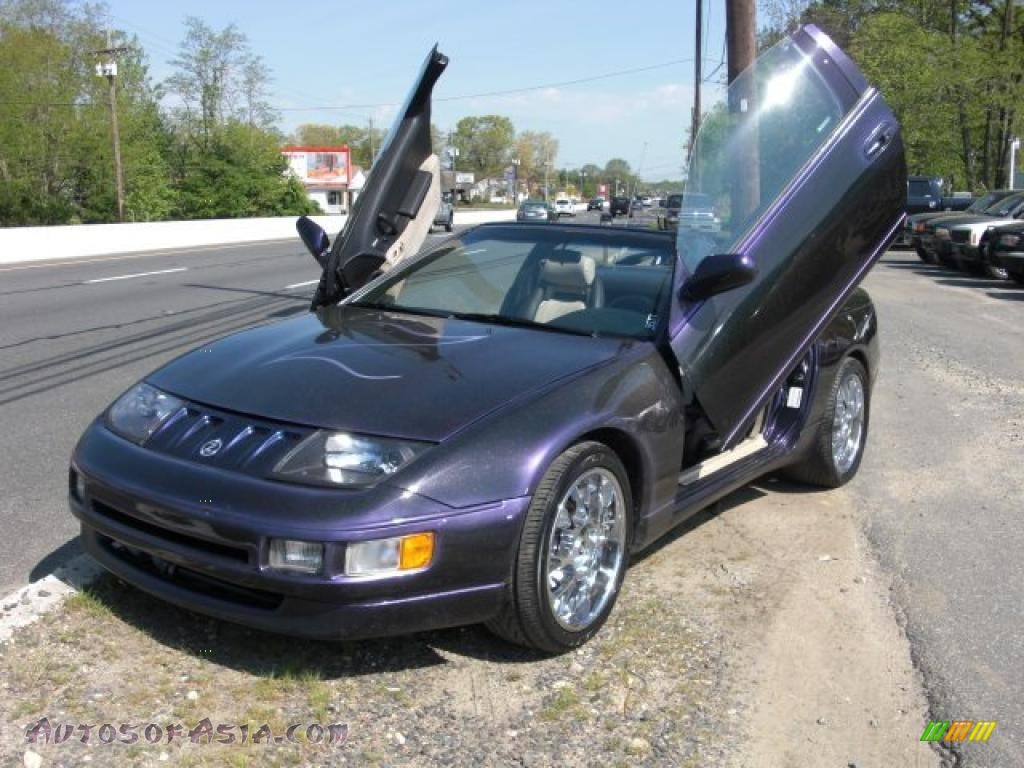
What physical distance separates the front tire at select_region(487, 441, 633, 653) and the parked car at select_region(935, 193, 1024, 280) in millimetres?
16860

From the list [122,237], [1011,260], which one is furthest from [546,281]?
[122,237]

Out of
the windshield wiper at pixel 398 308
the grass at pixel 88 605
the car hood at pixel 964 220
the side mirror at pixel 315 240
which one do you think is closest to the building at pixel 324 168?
the car hood at pixel 964 220

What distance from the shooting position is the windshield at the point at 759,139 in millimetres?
4027

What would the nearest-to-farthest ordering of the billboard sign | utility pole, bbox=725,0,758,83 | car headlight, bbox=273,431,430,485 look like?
1. car headlight, bbox=273,431,430,485
2. utility pole, bbox=725,0,758,83
3. the billboard sign

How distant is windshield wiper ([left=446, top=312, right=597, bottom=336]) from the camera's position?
3.96 m

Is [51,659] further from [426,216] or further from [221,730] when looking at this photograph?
[426,216]

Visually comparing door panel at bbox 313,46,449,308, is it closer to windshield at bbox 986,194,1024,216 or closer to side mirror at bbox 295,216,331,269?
side mirror at bbox 295,216,331,269

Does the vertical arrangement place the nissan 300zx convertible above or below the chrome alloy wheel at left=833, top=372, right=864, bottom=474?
above

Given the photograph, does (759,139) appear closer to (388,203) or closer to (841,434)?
(841,434)

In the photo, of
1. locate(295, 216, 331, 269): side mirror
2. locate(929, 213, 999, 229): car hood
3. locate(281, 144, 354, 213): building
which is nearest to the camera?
locate(295, 216, 331, 269): side mirror

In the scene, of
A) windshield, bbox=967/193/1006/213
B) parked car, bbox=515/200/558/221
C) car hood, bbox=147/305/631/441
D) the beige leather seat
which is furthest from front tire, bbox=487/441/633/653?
parked car, bbox=515/200/558/221

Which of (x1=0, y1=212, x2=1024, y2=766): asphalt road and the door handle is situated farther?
the door handle

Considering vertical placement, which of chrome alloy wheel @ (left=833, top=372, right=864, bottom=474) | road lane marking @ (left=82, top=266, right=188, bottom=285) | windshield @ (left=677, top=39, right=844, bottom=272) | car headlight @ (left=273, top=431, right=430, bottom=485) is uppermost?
windshield @ (left=677, top=39, right=844, bottom=272)

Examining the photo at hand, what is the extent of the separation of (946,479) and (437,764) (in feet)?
13.1
